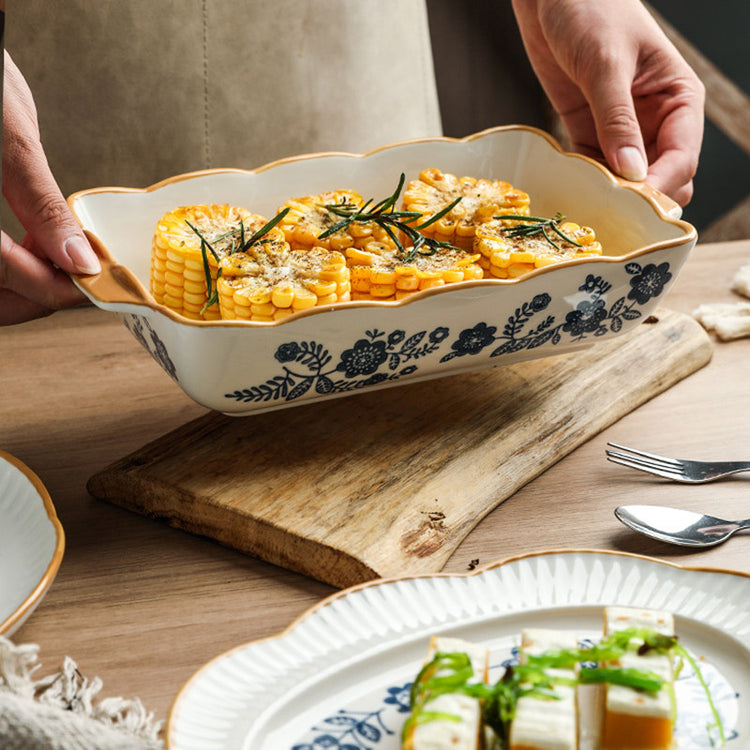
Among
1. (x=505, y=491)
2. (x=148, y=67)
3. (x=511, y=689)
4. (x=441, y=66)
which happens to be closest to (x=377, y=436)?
(x=505, y=491)

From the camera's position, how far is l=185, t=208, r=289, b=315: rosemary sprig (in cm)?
90

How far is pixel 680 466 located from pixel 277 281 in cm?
42

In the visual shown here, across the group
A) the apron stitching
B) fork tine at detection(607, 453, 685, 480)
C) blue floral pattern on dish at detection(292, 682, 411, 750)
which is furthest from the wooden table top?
the apron stitching

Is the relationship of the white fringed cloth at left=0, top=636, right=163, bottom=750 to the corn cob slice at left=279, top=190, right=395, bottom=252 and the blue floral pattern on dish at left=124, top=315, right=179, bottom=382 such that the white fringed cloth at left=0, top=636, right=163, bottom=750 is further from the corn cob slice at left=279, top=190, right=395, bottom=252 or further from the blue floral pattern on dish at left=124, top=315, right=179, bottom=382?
the corn cob slice at left=279, top=190, right=395, bottom=252

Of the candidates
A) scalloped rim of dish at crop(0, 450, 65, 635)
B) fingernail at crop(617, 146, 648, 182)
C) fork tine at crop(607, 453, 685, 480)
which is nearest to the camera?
scalloped rim of dish at crop(0, 450, 65, 635)

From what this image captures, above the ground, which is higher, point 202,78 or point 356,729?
point 202,78

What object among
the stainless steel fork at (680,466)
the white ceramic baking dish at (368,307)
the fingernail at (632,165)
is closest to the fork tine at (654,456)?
the stainless steel fork at (680,466)

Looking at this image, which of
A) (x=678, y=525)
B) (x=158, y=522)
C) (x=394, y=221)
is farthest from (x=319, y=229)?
(x=678, y=525)

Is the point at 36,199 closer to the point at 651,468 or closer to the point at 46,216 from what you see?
the point at 46,216

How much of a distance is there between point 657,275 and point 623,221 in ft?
0.55

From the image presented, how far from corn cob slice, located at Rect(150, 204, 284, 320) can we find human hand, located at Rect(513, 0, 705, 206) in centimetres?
46

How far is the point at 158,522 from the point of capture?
0.84m

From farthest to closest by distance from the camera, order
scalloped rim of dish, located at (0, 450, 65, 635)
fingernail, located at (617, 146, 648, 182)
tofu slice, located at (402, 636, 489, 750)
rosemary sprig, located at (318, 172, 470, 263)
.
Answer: fingernail, located at (617, 146, 648, 182), rosemary sprig, located at (318, 172, 470, 263), scalloped rim of dish, located at (0, 450, 65, 635), tofu slice, located at (402, 636, 489, 750)

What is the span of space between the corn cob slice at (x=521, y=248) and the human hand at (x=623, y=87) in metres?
0.16
